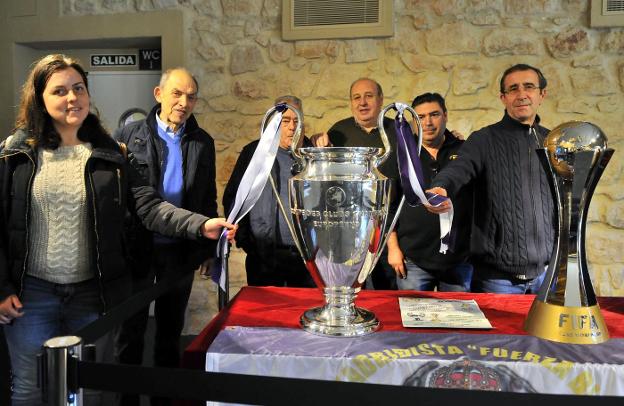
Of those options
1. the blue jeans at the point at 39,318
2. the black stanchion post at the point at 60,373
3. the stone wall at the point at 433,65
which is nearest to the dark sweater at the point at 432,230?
the stone wall at the point at 433,65

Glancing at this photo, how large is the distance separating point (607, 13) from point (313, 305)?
2467 mm

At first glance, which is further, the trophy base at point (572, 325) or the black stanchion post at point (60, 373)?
the trophy base at point (572, 325)

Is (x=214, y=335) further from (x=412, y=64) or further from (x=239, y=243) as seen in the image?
(x=412, y=64)

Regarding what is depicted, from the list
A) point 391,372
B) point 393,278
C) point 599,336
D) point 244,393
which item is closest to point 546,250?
point 393,278

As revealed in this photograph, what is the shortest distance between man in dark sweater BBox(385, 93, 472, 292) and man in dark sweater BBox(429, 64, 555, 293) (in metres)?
0.17

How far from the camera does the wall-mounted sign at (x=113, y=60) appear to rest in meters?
3.62

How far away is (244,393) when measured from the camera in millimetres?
823

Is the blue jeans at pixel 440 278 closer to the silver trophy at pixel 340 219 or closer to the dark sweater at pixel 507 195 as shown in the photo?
the dark sweater at pixel 507 195

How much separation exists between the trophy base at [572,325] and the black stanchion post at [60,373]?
0.87 metres

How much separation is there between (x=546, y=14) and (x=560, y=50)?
20 cm

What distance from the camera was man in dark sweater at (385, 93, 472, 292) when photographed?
2.39 meters

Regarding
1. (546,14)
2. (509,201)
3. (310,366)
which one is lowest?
(310,366)

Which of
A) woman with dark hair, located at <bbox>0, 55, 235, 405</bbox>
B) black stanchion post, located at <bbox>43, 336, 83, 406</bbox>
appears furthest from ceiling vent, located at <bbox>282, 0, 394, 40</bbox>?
black stanchion post, located at <bbox>43, 336, 83, 406</bbox>

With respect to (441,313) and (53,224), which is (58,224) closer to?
(53,224)
